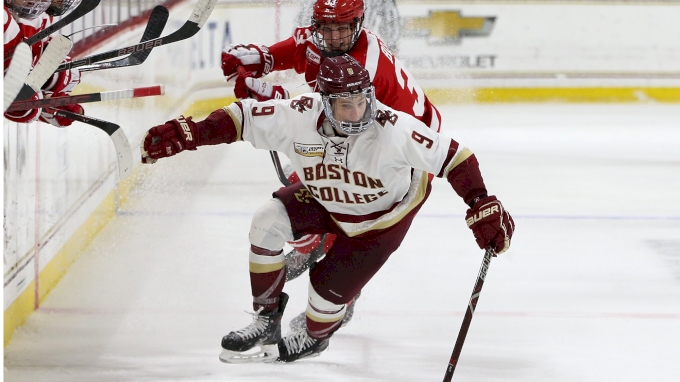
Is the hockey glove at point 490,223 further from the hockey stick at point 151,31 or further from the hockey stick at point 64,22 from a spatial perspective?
the hockey stick at point 64,22

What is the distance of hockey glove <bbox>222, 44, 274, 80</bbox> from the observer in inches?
129

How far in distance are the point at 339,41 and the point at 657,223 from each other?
263cm

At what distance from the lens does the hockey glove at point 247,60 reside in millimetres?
3266

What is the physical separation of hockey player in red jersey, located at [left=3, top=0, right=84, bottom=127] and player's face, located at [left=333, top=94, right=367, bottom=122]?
30.6 inches

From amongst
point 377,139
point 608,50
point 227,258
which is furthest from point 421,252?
point 608,50

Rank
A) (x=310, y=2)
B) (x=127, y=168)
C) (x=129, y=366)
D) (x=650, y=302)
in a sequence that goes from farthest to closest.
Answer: (x=310, y=2) < (x=650, y=302) < (x=129, y=366) < (x=127, y=168)

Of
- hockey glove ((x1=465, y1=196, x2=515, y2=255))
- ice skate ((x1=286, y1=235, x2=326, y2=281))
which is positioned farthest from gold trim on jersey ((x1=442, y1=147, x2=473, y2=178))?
ice skate ((x1=286, y1=235, x2=326, y2=281))

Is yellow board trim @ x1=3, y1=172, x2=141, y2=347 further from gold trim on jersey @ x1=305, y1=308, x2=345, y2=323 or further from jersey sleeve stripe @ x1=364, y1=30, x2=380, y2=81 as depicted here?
jersey sleeve stripe @ x1=364, y1=30, x2=380, y2=81

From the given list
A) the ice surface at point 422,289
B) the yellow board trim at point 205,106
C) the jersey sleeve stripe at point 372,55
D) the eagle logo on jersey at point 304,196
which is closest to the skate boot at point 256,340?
the ice surface at point 422,289

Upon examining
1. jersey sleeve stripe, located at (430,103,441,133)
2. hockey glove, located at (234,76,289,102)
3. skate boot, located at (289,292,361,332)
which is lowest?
skate boot, located at (289,292,361,332)

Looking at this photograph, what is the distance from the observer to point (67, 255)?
413 centimetres

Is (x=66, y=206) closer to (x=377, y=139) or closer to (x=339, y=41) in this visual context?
(x=339, y=41)

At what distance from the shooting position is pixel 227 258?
4.40 meters

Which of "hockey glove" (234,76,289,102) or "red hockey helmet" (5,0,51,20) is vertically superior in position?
"red hockey helmet" (5,0,51,20)
